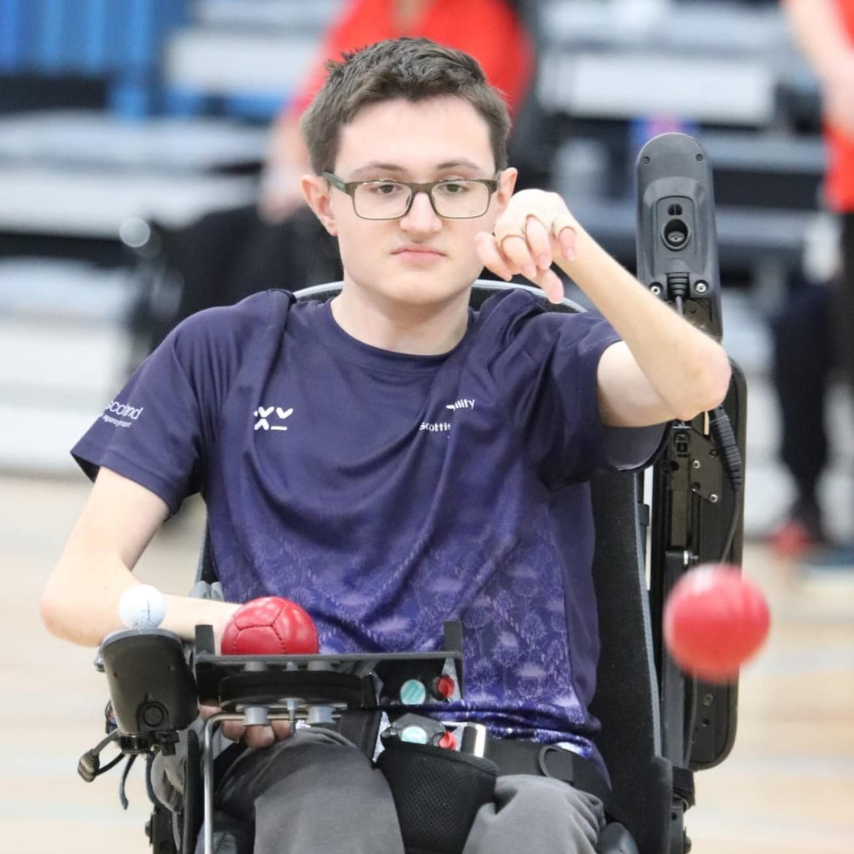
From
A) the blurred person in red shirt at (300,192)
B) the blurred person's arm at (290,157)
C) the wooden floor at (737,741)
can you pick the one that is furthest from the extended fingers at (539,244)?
the blurred person's arm at (290,157)

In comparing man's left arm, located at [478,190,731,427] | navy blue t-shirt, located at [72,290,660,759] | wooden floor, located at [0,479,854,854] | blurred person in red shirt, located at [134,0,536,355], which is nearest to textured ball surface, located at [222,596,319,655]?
navy blue t-shirt, located at [72,290,660,759]

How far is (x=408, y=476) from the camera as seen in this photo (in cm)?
216

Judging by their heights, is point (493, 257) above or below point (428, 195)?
below

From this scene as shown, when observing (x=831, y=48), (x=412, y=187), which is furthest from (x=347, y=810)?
(x=831, y=48)

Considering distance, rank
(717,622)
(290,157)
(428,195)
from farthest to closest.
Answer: (290,157), (428,195), (717,622)

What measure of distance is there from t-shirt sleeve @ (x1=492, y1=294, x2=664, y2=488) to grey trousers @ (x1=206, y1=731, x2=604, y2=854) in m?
0.38

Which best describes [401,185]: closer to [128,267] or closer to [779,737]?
[779,737]

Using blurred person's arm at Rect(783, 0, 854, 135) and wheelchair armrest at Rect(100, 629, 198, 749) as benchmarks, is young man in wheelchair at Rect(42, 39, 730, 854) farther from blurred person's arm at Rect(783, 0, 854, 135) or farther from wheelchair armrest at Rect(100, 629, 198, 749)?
blurred person's arm at Rect(783, 0, 854, 135)

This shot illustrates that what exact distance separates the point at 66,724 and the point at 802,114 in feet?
15.5

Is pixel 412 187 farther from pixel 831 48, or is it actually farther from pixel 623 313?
pixel 831 48

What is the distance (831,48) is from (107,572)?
9.34 ft

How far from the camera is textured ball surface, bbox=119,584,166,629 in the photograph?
1.89 metres

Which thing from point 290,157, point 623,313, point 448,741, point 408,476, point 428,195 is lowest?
point 448,741

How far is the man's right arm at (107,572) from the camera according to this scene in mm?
2016
